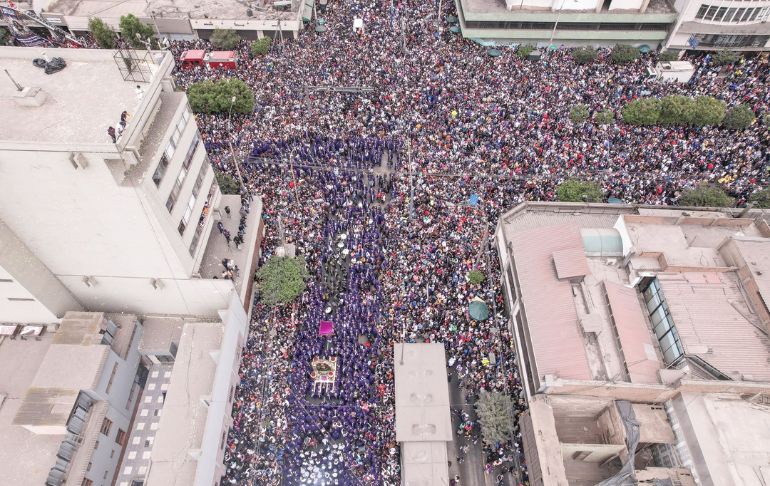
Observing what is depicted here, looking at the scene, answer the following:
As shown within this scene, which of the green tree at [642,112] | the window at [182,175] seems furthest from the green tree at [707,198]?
the window at [182,175]

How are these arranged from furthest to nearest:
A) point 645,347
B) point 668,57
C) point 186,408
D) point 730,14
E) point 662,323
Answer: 1. point 668,57
2. point 730,14
3. point 662,323
4. point 645,347
5. point 186,408

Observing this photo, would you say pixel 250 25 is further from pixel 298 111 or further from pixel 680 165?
pixel 680 165

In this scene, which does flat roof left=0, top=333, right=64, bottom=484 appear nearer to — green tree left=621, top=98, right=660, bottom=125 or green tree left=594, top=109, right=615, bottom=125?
green tree left=594, top=109, right=615, bottom=125

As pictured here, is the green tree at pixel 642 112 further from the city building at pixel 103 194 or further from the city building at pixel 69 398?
the city building at pixel 69 398

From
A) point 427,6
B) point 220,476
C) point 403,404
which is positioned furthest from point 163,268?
point 427,6

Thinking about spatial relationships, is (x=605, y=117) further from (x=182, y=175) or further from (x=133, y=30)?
(x=133, y=30)

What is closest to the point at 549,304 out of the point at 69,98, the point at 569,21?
the point at 69,98

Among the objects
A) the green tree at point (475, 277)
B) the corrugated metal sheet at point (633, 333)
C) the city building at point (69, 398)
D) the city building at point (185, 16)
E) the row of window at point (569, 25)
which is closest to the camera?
the city building at point (69, 398)
